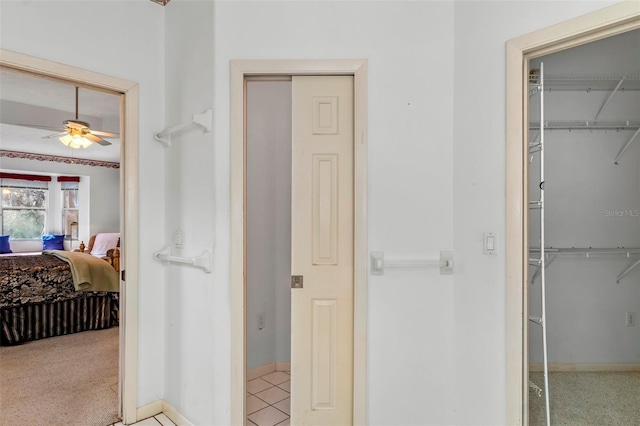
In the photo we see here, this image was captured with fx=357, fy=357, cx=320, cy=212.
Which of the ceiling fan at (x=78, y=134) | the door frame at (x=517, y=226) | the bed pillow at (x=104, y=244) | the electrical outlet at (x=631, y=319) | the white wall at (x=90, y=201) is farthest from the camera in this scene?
the white wall at (x=90, y=201)

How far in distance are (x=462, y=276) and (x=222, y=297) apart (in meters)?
1.24

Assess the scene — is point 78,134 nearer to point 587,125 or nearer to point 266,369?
point 266,369

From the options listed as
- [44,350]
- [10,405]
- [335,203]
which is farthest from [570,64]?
[44,350]

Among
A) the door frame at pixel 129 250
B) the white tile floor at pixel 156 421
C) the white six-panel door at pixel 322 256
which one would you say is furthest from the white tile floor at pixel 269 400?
the door frame at pixel 129 250

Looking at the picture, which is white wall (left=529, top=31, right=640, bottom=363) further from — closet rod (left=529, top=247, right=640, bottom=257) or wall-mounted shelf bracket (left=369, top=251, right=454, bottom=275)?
wall-mounted shelf bracket (left=369, top=251, right=454, bottom=275)

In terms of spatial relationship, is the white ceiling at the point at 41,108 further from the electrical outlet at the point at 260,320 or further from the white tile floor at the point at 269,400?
the white tile floor at the point at 269,400

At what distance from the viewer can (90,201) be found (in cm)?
673

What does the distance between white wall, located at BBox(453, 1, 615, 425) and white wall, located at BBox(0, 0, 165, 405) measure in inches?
68.9

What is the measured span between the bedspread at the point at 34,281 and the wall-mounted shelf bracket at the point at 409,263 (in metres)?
3.68

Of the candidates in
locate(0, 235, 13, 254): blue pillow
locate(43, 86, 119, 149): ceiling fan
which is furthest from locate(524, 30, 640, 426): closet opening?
locate(0, 235, 13, 254): blue pillow

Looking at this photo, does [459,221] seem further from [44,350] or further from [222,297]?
[44,350]

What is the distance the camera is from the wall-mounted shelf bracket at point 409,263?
179 cm

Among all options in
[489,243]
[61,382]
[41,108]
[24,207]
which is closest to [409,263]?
[489,243]

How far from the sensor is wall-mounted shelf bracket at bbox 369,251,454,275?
1.79m
